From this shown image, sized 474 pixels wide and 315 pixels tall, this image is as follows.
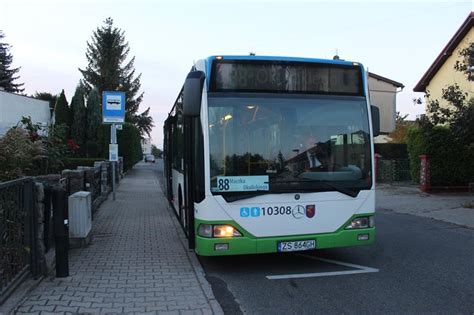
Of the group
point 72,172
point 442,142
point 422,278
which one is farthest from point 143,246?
point 442,142

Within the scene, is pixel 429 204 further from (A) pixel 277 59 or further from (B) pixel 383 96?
(B) pixel 383 96

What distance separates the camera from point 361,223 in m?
6.93

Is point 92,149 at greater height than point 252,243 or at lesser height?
greater

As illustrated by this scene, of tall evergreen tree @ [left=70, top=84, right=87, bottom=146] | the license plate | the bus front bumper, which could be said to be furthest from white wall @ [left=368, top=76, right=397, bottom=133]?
the license plate

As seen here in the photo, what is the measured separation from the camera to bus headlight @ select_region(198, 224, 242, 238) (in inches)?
250

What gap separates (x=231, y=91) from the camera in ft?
21.4

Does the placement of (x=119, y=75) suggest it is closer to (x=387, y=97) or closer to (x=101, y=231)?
(x=387, y=97)

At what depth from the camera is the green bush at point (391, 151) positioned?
27.9 meters

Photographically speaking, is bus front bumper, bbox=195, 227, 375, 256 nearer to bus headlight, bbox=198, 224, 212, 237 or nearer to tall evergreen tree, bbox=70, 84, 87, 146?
bus headlight, bbox=198, 224, 212, 237

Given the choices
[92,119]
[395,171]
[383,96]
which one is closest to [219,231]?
[395,171]

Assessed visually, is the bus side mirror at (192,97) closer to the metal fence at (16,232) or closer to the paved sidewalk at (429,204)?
the metal fence at (16,232)

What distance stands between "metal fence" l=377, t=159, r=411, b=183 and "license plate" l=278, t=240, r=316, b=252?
1846cm

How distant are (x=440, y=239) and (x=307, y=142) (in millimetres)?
4513

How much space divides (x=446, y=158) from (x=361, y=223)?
13554 mm
